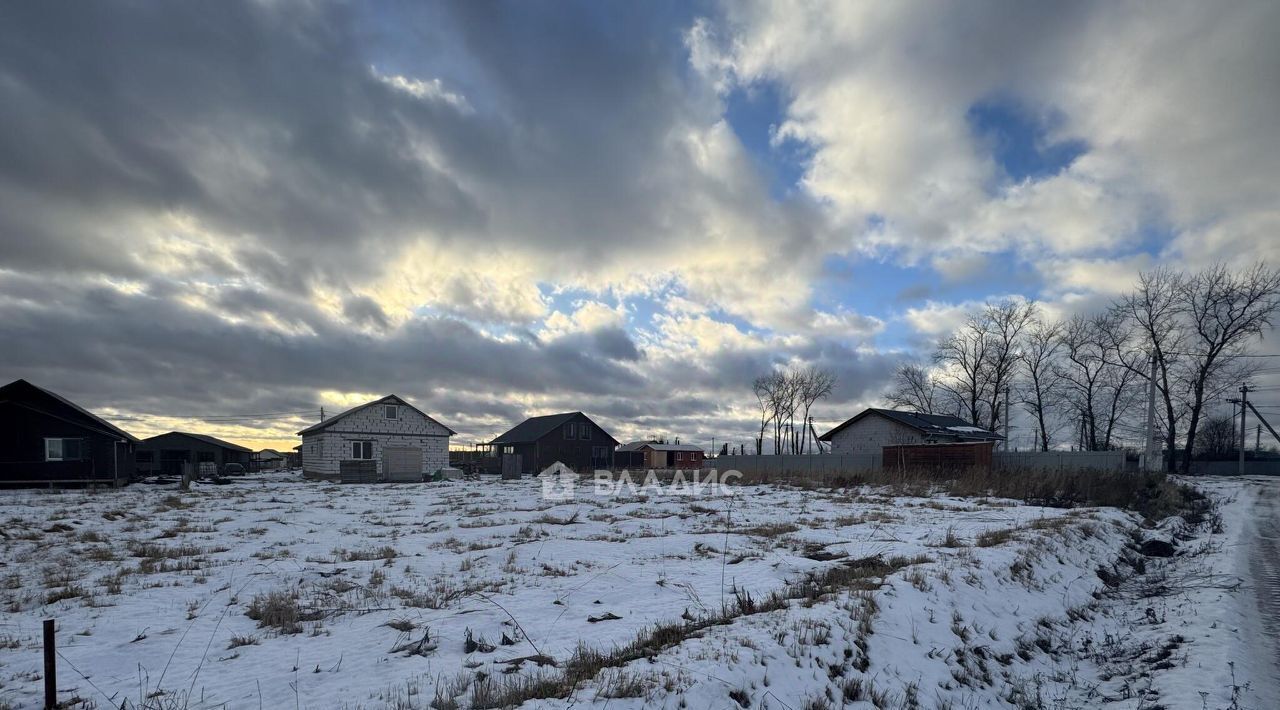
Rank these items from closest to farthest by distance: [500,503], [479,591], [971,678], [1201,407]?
[971,678] < [479,591] < [500,503] < [1201,407]

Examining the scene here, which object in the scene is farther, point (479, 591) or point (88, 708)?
point (479, 591)

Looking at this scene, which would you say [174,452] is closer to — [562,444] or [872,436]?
[562,444]

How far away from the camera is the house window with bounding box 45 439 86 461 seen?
106 ft

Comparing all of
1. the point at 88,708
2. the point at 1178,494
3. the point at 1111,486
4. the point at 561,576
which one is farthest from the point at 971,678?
the point at 1178,494

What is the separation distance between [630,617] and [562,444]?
49683 mm

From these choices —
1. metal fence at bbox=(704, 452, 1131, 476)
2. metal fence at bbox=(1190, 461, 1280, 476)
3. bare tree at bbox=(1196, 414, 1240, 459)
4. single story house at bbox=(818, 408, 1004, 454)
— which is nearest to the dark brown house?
metal fence at bbox=(704, 452, 1131, 476)

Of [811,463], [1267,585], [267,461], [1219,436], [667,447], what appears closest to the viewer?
[1267,585]

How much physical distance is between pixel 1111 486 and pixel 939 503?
678 cm

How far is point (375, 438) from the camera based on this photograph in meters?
44.4

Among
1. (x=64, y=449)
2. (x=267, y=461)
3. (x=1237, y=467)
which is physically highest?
(x=64, y=449)

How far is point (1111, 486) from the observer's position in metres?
22.1

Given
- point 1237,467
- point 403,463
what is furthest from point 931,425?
point 403,463

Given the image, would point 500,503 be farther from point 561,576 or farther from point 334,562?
point 561,576

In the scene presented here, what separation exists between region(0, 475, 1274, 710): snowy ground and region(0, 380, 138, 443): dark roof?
920 inches
